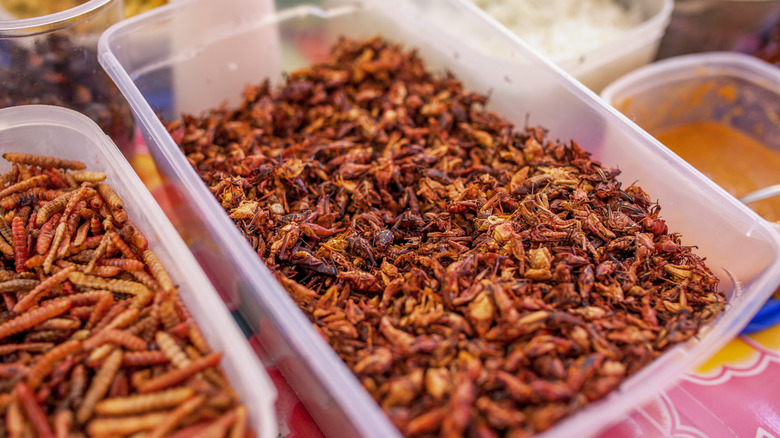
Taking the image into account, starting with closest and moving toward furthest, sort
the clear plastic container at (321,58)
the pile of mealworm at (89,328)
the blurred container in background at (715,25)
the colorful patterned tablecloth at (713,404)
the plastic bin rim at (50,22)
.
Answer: the pile of mealworm at (89,328), the clear plastic container at (321,58), the colorful patterned tablecloth at (713,404), the plastic bin rim at (50,22), the blurred container in background at (715,25)

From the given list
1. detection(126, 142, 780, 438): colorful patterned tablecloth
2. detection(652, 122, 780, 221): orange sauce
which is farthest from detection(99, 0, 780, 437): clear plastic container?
detection(652, 122, 780, 221): orange sauce

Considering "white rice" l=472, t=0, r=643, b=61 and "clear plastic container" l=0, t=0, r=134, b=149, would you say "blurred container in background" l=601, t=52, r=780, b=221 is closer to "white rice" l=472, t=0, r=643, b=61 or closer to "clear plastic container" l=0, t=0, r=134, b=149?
"white rice" l=472, t=0, r=643, b=61

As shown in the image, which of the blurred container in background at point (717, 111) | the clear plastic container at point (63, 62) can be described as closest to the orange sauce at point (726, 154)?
the blurred container in background at point (717, 111)

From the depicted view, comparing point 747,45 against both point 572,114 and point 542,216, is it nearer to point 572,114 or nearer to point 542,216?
point 572,114

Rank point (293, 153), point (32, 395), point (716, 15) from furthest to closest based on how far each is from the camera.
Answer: point (716, 15) → point (293, 153) → point (32, 395)

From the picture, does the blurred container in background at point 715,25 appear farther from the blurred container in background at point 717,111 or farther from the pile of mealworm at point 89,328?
the pile of mealworm at point 89,328

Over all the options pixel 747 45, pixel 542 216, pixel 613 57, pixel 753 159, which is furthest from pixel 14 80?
pixel 747 45
